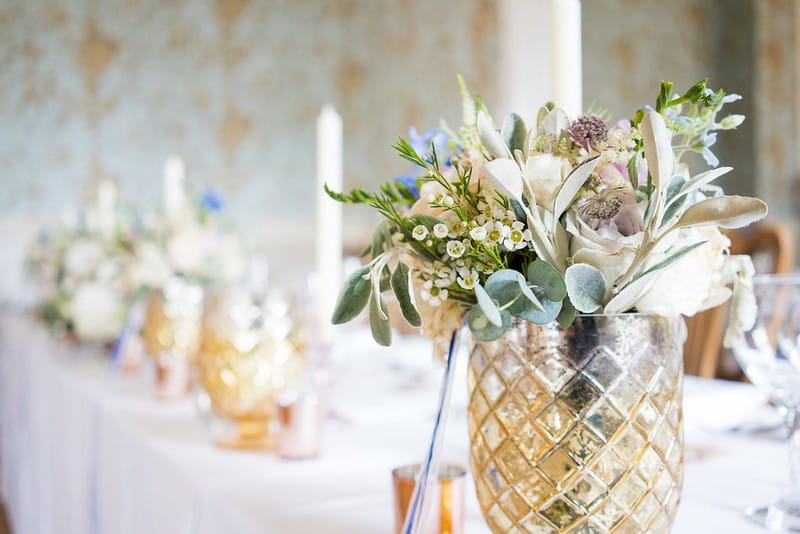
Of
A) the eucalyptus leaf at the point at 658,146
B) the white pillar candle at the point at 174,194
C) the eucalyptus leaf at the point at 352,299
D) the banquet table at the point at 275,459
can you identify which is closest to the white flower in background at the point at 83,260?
the banquet table at the point at 275,459

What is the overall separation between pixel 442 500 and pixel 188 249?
1.14 meters

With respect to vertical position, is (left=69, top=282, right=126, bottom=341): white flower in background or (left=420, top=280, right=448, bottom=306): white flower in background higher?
(left=420, top=280, right=448, bottom=306): white flower in background

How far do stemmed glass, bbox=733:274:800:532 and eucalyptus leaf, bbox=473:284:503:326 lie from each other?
34 centimetres

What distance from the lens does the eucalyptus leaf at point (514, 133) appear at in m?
0.49

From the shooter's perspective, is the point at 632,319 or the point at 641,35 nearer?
the point at 632,319

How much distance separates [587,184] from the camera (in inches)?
18.7

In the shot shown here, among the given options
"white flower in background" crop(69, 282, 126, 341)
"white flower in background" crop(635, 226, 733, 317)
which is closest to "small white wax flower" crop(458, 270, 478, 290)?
"white flower in background" crop(635, 226, 733, 317)

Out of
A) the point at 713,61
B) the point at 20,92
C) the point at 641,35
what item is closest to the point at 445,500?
the point at 20,92

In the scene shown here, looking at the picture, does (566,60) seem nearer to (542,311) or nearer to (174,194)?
(542,311)

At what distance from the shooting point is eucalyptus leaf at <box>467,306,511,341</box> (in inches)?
16.6

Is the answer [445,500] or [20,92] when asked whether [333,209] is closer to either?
[445,500]

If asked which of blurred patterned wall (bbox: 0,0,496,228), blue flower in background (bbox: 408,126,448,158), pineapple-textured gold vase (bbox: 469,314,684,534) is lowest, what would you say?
pineapple-textured gold vase (bbox: 469,314,684,534)

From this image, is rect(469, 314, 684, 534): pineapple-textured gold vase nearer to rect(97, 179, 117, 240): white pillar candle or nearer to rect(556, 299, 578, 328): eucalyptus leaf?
rect(556, 299, 578, 328): eucalyptus leaf

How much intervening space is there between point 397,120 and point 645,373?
5494mm
